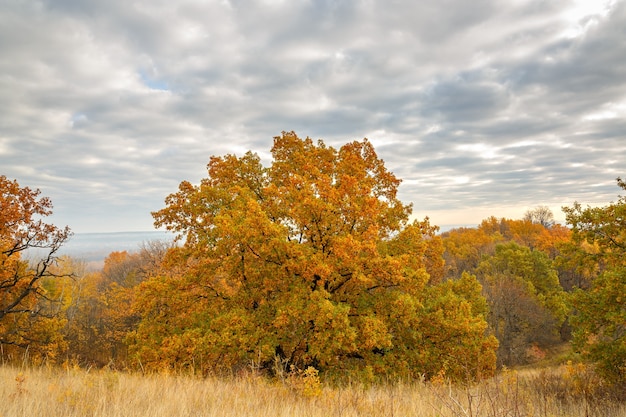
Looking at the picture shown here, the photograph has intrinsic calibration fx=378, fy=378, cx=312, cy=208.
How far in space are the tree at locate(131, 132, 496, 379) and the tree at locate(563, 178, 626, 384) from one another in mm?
3458

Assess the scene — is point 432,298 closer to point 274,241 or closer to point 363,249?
point 363,249

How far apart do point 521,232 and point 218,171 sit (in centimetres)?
10782

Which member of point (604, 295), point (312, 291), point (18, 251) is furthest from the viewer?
point (18, 251)

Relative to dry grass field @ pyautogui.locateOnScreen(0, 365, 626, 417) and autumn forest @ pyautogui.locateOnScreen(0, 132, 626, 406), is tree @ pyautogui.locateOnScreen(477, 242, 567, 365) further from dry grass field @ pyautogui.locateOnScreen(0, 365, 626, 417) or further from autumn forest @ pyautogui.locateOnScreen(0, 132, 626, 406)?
dry grass field @ pyautogui.locateOnScreen(0, 365, 626, 417)

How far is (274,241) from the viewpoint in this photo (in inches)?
579

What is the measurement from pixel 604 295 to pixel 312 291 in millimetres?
10754

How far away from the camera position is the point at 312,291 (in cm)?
1561

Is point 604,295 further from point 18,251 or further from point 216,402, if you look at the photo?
point 18,251

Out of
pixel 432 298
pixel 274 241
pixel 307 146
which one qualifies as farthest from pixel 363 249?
pixel 307 146

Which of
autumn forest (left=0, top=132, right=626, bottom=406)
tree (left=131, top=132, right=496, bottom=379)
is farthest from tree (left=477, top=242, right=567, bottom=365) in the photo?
tree (left=131, top=132, right=496, bottom=379)

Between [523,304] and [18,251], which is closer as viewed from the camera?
[18,251]

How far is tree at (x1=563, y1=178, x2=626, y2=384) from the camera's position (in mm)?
12977

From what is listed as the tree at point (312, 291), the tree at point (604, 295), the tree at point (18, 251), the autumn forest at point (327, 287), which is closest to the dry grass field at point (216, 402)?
the autumn forest at point (327, 287)

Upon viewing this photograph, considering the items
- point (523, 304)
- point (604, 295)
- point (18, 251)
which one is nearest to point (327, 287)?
point (604, 295)
